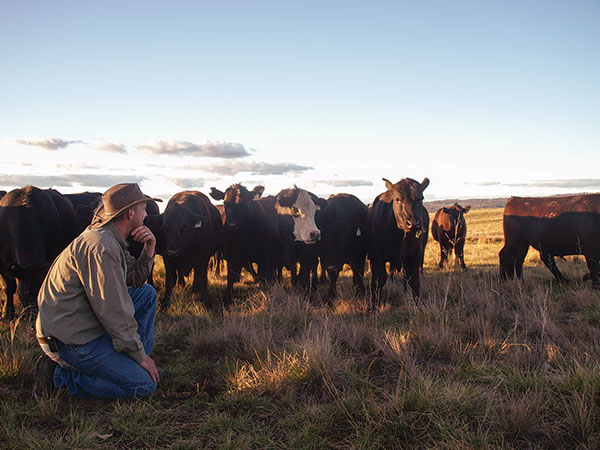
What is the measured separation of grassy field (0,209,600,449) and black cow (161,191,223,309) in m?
1.94

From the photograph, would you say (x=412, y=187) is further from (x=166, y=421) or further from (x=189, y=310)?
(x=166, y=421)

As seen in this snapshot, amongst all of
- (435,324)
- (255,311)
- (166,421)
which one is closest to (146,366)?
(166,421)

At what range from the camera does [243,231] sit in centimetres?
925

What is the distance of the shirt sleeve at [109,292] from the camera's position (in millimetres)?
3717

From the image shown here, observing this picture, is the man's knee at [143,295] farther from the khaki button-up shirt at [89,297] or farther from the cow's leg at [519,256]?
the cow's leg at [519,256]

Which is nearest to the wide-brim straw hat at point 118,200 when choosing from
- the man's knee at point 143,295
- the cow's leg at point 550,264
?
the man's knee at point 143,295

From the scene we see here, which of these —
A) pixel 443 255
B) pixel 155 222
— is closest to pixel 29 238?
pixel 155 222

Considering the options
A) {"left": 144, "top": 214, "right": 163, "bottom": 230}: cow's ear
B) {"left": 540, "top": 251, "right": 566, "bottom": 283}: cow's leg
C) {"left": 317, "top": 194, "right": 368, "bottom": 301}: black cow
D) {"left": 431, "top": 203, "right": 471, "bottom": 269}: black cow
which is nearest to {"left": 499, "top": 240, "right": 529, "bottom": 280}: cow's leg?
{"left": 540, "top": 251, "right": 566, "bottom": 283}: cow's leg

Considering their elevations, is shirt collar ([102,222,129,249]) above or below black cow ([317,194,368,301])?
above

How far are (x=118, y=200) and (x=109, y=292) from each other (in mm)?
921

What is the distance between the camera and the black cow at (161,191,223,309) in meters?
7.81

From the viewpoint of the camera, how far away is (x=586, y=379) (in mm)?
3578

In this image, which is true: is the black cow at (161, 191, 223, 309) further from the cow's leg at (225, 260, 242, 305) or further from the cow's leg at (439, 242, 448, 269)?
the cow's leg at (439, 242, 448, 269)

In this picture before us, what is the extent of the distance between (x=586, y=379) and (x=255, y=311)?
15.1ft
